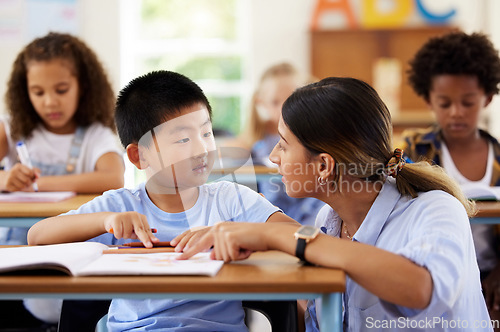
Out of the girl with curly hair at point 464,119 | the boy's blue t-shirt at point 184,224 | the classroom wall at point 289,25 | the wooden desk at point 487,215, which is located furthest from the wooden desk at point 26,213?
the classroom wall at point 289,25

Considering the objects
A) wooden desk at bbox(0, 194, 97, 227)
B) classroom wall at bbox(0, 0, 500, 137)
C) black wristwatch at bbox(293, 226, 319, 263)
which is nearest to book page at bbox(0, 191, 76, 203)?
wooden desk at bbox(0, 194, 97, 227)

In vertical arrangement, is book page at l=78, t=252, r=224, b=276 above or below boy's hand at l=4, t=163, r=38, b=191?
above

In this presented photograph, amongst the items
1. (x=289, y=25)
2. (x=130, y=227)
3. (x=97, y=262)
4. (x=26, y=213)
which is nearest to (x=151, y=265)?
(x=97, y=262)

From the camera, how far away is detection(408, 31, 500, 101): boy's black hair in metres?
2.24

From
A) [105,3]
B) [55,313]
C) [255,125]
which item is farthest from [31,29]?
[55,313]

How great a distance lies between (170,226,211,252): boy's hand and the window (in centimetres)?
477

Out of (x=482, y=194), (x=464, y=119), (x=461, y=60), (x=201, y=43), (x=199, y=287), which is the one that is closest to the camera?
(x=199, y=287)

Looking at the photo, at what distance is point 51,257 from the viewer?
3.11ft

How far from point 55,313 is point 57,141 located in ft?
2.34

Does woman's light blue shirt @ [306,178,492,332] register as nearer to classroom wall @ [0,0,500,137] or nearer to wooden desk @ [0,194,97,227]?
wooden desk @ [0,194,97,227]

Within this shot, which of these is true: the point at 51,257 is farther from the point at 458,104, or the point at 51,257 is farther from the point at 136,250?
the point at 458,104

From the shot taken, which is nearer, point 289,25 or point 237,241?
point 237,241

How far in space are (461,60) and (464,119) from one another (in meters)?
0.26

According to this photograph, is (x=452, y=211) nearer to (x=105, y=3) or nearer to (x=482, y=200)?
(x=482, y=200)
